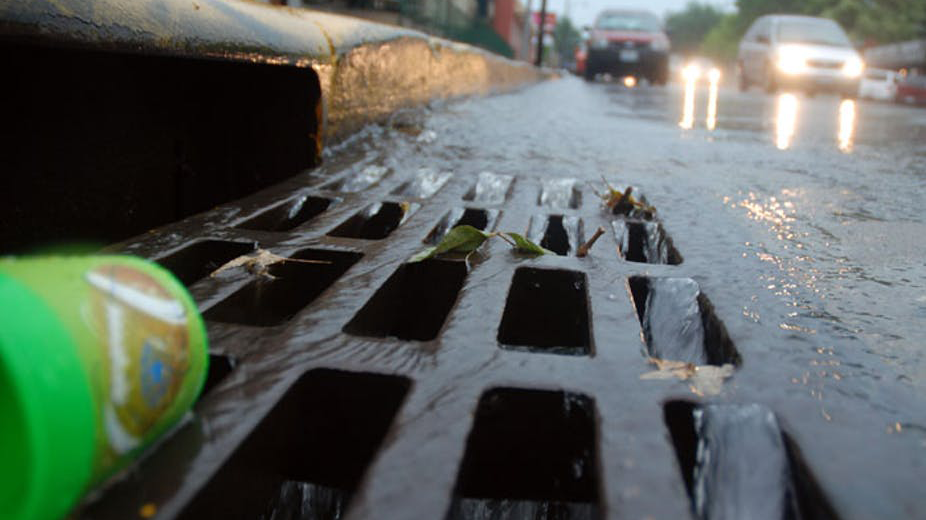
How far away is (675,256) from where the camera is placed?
5.97ft

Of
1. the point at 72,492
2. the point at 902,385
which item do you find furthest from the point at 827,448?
the point at 72,492

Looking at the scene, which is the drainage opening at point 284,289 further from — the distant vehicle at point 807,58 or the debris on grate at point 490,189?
the distant vehicle at point 807,58

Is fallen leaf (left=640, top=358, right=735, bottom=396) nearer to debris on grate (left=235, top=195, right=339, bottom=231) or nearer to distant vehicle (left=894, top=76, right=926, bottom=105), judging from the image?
debris on grate (left=235, top=195, right=339, bottom=231)

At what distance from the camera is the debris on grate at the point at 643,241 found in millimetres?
1948

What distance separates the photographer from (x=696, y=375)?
1.10 m

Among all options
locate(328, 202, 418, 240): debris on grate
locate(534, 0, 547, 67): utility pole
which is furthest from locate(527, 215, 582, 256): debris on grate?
locate(534, 0, 547, 67): utility pole

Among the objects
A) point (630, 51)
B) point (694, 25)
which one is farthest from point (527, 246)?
point (694, 25)

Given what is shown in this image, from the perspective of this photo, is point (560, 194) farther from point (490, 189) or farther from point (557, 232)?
point (557, 232)

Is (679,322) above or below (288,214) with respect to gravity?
below

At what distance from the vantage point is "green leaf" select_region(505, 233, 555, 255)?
167cm

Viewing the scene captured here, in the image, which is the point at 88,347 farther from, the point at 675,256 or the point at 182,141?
the point at 182,141

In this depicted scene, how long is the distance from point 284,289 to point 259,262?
0.08m

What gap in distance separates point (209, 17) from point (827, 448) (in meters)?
1.69

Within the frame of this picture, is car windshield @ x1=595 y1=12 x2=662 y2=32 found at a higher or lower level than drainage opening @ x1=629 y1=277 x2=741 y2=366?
higher
